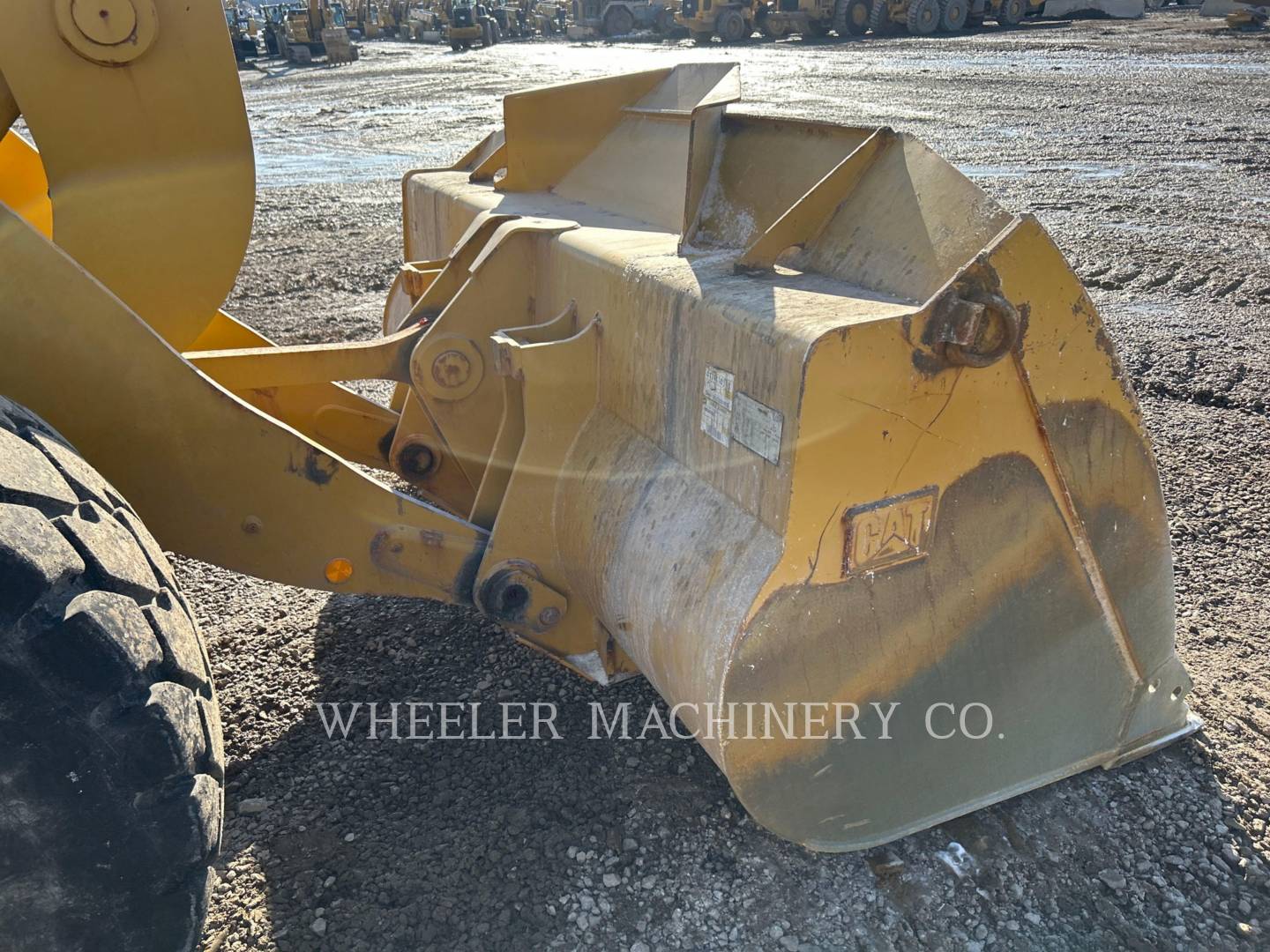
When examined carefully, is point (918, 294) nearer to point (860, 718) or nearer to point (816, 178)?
point (816, 178)

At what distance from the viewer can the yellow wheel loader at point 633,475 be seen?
4.71ft

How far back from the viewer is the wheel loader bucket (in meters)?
1.62

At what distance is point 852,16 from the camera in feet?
83.8

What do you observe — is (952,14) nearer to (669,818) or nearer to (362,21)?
(362,21)

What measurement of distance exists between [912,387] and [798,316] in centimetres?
23

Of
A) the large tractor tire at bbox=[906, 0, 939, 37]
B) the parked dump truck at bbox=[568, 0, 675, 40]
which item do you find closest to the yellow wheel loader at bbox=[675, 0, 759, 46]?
the large tractor tire at bbox=[906, 0, 939, 37]

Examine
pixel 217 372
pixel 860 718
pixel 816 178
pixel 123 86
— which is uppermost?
pixel 123 86

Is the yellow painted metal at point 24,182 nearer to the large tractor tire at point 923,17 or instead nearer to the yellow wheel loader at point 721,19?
the large tractor tire at point 923,17

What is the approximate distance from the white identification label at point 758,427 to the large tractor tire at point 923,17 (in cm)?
2674

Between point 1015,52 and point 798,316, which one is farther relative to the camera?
point 1015,52

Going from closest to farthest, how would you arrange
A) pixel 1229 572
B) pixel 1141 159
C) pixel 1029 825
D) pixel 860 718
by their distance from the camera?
pixel 860 718, pixel 1029 825, pixel 1229 572, pixel 1141 159

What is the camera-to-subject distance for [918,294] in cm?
168

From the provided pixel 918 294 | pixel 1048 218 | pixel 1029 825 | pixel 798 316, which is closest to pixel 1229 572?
pixel 1029 825

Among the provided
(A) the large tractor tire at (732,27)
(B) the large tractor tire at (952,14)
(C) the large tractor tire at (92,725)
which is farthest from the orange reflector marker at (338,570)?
(A) the large tractor tire at (732,27)
